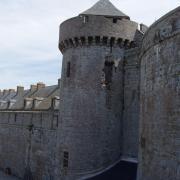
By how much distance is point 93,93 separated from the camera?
58.8 ft

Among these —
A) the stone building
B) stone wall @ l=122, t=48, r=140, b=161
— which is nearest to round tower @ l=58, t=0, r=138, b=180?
the stone building

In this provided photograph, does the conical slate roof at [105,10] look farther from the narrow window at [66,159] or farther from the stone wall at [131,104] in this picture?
the narrow window at [66,159]

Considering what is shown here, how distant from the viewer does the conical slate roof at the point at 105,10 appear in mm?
18672

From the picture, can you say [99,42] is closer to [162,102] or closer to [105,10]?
[105,10]

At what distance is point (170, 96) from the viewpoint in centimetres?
1080

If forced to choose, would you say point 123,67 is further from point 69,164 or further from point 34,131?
point 34,131

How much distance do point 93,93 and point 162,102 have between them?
275 inches

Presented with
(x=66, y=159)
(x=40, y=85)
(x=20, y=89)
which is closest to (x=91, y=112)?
(x=66, y=159)

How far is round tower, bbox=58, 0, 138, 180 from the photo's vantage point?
17766 mm

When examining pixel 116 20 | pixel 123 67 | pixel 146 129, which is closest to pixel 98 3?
pixel 116 20

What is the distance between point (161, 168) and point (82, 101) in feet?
25.1

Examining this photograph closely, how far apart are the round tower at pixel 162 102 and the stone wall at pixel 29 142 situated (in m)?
10.7

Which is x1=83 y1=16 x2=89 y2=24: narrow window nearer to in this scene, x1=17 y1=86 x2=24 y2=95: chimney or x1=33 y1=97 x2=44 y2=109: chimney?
x1=33 y1=97 x2=44 y2=109: chimney

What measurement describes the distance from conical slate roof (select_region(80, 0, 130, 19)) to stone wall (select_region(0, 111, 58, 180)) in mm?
7530
